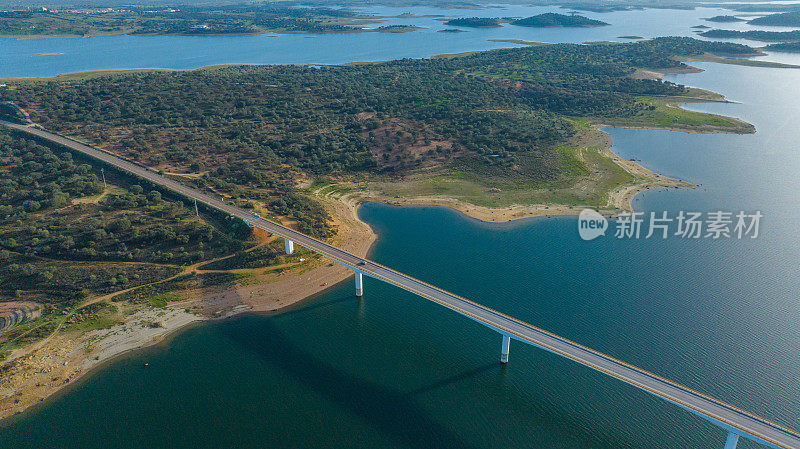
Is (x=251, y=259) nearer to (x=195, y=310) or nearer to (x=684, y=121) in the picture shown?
(x=195, y=310)

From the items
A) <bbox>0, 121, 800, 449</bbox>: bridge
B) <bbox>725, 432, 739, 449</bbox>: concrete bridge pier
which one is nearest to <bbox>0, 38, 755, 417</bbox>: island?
<bbox>0, 121, 800, 449</bbox>: bridge

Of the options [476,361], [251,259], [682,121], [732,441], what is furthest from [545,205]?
[682,121]

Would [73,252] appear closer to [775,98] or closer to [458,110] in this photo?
[458,110]

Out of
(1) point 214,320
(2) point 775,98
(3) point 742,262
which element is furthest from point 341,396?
(2) point 775,98

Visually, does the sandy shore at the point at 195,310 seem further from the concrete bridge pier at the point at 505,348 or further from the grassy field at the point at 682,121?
the grassy field at the point at 682,121

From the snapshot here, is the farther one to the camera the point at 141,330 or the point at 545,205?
the point at 545,205

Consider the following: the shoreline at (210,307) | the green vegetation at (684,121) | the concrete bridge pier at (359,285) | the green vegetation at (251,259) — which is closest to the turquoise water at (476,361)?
A: the concrete bridge pier at (359,285)

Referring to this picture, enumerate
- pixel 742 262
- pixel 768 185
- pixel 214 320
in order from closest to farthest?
pixel 214 320, pixel 742 262, pixel 768 185
